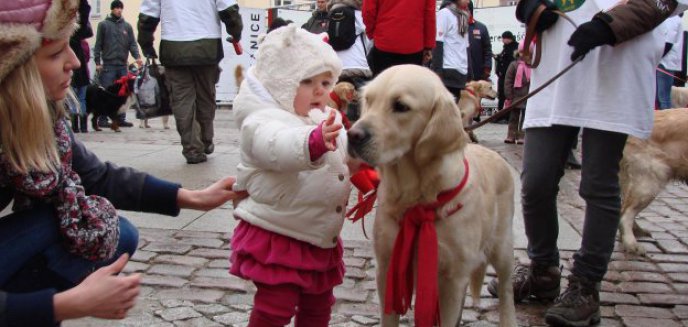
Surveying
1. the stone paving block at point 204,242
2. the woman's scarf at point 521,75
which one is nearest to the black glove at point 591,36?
the stone paving block at point 204,242

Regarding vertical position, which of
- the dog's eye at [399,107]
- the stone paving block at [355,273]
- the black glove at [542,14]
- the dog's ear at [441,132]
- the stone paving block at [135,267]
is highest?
the black glove at [542,14]

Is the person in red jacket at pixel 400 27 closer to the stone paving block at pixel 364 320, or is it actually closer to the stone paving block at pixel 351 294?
the stone paving block at pixel 351 294

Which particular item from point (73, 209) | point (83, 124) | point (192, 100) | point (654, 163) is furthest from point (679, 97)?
point (83, 124)

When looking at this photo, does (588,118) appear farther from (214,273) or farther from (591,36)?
(214,273)

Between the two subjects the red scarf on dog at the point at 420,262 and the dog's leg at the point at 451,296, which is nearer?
the red scarf on dog at the point at 420,262

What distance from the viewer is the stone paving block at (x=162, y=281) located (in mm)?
3689

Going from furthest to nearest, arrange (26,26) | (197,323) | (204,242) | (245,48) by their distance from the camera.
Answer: (245,48), (204,242), (197,323), (26,26)

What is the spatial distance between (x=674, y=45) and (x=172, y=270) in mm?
7802

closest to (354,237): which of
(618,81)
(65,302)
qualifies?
(618,81)

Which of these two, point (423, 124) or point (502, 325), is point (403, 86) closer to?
point (423, 124)

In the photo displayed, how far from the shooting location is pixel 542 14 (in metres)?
3.38

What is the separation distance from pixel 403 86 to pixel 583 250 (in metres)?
1.64

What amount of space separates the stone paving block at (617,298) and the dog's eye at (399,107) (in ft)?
6.60

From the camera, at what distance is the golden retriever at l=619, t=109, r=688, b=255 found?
4816 millimetres
